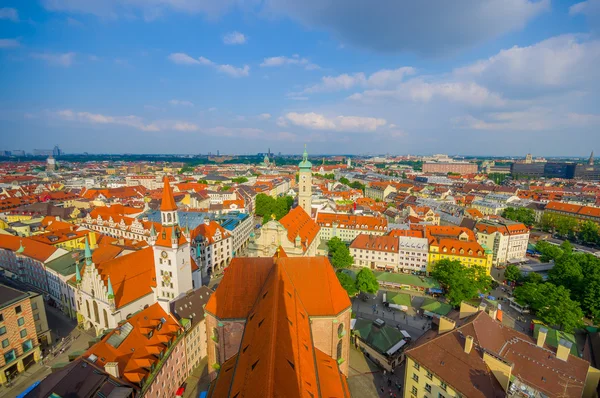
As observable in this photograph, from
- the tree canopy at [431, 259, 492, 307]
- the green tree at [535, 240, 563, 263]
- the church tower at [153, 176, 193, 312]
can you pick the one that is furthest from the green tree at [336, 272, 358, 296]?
the green tree at [535, 240, 563, 263]

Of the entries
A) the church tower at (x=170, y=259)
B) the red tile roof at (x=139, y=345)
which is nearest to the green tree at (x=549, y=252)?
the church tower at (x=170, y=259)

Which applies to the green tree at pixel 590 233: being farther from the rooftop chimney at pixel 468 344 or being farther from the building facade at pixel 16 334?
the building facade at pixel 16 334

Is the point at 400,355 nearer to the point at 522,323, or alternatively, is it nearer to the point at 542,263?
the point at 522,323

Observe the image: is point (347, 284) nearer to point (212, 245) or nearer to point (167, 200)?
point (167, 200)

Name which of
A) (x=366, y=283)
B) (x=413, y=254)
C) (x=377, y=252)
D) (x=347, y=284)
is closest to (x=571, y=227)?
(x=413, y=254)

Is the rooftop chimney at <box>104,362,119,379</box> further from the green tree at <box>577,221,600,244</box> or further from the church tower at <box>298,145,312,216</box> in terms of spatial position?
the green tree at <box>577,221,600,244</box>

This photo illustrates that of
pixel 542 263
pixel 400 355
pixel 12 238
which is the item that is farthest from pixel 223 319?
pixel 542 263
